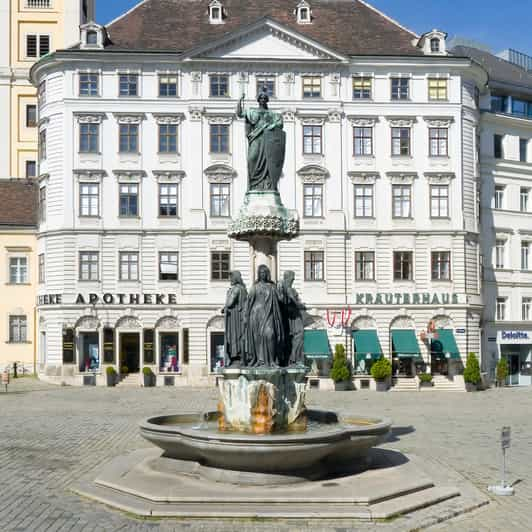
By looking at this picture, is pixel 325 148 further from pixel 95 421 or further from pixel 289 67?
pixel 95 421

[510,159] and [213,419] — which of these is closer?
[213,419]

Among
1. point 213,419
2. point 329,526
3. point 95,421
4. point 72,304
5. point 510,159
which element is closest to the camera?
point 329,526

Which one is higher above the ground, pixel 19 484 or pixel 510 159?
pixel 510 159

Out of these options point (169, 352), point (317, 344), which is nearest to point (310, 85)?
point (317, 344)

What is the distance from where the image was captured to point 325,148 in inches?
1889

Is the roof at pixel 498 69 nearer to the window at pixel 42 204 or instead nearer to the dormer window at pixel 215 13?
the dormer window at pixel 215 13

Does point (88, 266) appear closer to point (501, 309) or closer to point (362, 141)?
point (362, 141)

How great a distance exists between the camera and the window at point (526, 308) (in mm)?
52500

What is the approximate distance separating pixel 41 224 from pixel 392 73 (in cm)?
2113

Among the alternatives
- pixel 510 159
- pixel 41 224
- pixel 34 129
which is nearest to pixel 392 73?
pixel 510 159

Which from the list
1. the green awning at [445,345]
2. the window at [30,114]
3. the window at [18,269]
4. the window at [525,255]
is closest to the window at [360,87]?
the green awning at [445,345]

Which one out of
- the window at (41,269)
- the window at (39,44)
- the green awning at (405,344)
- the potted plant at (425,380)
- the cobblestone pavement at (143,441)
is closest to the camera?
the cobblestone pavement at (143,441)

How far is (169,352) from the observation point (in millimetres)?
47094

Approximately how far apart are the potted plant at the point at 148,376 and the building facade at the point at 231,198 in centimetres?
64
